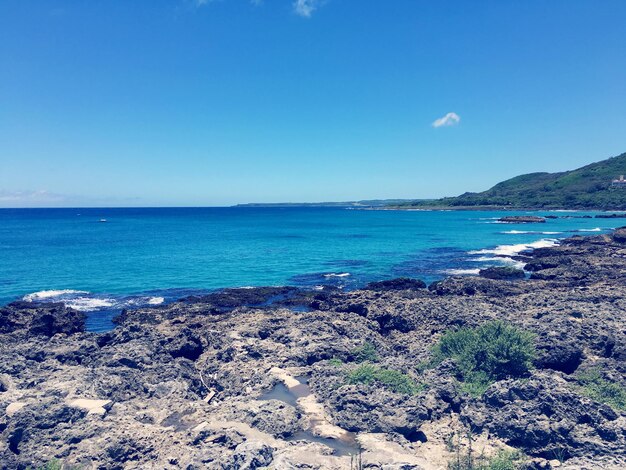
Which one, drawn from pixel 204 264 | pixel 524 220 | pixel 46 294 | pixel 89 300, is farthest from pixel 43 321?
pixel 524 220

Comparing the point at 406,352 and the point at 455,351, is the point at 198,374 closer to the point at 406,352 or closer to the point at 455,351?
the point at 406,352

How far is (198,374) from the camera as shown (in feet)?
68.4

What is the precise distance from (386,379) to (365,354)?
435 cm

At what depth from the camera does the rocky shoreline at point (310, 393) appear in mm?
12930

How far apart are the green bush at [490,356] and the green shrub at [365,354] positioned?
311 centimetres

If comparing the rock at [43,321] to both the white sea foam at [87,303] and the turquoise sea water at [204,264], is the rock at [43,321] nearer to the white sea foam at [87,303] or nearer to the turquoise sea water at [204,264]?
the turquoise sea water at [204,264]

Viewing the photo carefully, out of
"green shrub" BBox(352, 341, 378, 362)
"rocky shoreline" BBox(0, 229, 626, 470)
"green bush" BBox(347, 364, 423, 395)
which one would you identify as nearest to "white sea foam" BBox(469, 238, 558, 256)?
"rocky shoreline" BBox(0, 229, 626, 470)

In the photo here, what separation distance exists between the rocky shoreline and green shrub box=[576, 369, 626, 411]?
0.11 meters

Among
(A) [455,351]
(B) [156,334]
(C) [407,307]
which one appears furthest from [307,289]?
(A) [455,351]

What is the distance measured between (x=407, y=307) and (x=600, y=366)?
12.3m

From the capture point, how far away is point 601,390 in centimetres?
1589

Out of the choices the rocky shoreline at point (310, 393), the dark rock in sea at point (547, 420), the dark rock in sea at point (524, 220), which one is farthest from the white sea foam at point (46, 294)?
the dark rock in sea at point (524, 220)

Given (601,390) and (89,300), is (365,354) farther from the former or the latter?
(89,300)

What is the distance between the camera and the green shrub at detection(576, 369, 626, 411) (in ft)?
49.2
